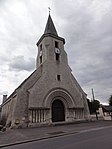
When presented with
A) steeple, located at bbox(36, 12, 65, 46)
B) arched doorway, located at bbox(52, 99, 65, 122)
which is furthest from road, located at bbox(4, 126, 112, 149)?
steeple, located at bbox(36, 12, 65, 46)

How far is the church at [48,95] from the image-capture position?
16344mm

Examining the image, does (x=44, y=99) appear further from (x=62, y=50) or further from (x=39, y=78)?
(x=62, y=50)

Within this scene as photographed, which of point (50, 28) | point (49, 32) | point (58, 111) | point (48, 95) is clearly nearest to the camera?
point (48, 95)

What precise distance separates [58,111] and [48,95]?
3039mm

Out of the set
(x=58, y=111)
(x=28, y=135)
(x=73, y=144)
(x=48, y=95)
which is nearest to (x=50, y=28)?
(x=48, y=95)

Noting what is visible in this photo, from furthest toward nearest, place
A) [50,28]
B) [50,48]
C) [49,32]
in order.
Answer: [50,28] → [49,32] → [50,48]

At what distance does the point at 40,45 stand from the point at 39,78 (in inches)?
327

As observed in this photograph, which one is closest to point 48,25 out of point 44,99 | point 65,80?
point 65,80

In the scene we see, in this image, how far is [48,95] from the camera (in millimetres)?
18234

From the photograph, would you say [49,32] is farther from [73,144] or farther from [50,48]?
[73,144]

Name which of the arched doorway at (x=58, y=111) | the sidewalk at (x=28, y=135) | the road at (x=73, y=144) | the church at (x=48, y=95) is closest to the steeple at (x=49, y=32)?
the church at (x=48, y=95)

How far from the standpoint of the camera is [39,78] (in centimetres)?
1864

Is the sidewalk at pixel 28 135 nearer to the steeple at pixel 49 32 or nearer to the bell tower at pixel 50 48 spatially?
the bell tower at pixel 50 48

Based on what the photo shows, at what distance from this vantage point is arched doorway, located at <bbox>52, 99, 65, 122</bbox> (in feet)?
61.0
